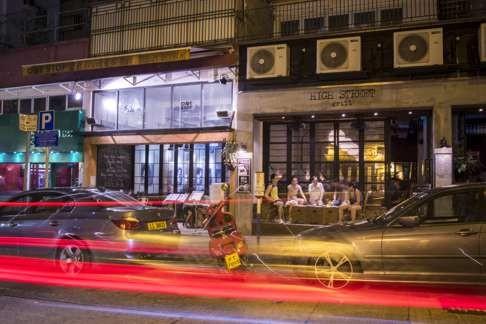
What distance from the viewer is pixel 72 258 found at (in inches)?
337

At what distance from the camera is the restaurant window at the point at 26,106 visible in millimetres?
20297

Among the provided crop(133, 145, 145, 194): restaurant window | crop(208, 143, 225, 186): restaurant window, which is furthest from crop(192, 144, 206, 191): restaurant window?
crop(133, 145, 145, 194): restaurant window

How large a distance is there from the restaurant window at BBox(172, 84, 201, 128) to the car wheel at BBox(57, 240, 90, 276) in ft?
28.2

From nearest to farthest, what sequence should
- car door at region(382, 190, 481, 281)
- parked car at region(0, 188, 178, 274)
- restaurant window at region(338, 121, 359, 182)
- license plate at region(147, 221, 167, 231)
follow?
car door at region(382, 190, 481, 281), parked car at region(0, 188, 178, 274), license plate at region(147, 221, 167, 231), restaurant window at region(338, 121, 359, 182)

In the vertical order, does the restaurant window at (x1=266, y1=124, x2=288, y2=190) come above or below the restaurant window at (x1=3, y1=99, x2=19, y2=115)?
below

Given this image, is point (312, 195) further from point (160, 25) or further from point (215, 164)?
point (160, 25)

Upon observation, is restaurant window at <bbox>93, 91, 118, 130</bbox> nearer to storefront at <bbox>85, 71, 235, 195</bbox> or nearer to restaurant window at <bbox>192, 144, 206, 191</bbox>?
storefront at <bbox>85, 71, 235, 195</bbox>

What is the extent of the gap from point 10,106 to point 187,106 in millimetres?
8409

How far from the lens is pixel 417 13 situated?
15.3m

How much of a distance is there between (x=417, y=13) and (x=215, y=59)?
243 inches

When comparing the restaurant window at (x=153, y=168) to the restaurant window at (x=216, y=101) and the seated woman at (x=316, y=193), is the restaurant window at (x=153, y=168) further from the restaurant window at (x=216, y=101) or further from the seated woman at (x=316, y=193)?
the seated woman at (x=316, y=193)

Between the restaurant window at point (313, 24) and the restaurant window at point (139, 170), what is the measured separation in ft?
22.7

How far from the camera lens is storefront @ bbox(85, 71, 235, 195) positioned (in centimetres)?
1648

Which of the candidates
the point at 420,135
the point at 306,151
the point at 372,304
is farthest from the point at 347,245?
the point at 420,135
